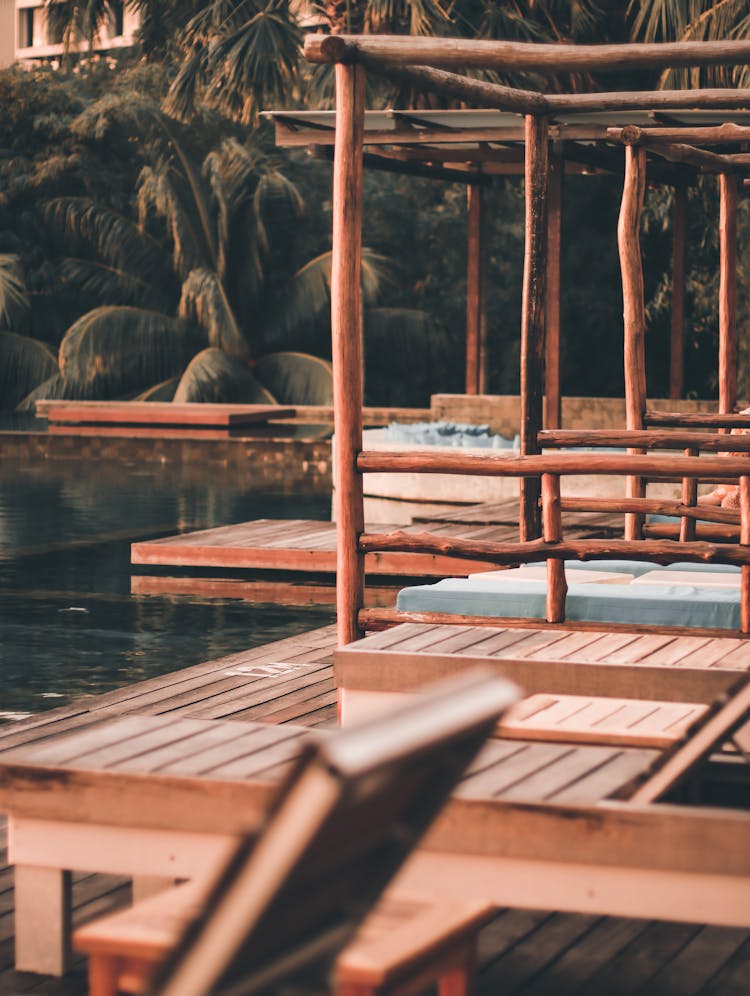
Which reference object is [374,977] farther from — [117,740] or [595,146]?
[595,146]

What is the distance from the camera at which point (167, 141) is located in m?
29.7

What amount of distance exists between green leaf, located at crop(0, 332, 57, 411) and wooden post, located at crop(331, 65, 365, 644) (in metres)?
23.8

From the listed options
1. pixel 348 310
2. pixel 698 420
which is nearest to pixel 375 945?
pixel 348 310

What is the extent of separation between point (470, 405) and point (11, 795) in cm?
1404

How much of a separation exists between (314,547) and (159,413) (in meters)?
12.2

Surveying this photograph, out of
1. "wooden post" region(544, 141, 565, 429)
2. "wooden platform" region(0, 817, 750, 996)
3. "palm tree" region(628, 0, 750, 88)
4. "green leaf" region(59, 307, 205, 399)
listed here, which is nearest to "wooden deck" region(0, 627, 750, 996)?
"wooden platform" region(0, 817, 750, 996)

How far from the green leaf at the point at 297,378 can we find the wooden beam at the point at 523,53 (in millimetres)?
20840

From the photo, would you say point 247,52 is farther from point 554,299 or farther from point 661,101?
point 661,101

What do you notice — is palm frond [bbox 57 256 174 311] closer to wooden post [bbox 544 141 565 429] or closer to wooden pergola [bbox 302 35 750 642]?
A: wooden post [bbox 544 141 565 429]

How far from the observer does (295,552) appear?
38.0 feet

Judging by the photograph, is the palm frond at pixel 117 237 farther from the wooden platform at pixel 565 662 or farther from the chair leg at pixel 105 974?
the chair leg at pixel 105 974

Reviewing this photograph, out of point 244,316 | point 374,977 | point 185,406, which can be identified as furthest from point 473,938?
point 244,316

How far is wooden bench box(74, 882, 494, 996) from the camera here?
280cm

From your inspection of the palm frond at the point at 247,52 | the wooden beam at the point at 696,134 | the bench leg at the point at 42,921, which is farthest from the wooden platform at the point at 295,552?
the palm frond at the point at 247,52
